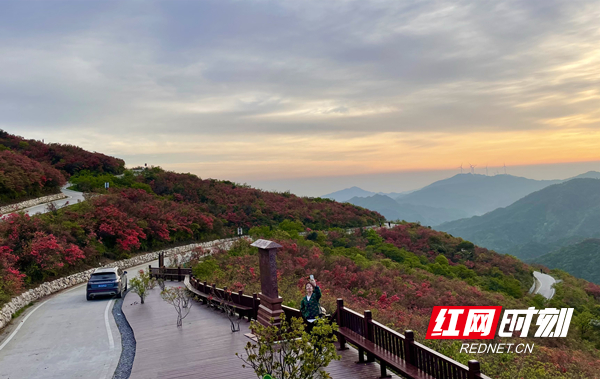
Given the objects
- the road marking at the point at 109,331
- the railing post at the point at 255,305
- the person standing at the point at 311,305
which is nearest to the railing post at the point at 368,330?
the person standing at the point at 311,305

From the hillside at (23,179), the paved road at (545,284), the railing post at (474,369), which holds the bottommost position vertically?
the paved road at (545,284)

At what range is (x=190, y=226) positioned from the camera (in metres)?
34.8

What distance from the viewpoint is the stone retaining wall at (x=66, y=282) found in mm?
14128

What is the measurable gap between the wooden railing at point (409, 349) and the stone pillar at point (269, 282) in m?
1.51

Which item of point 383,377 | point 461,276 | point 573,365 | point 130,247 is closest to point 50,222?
point 130,247

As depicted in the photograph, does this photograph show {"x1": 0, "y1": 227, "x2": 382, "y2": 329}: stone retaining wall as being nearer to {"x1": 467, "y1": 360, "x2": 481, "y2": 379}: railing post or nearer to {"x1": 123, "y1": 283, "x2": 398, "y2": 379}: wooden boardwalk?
{"x1": 123, "y1": 283, "x2": 398, "y2": 379}: wooden boardwalk

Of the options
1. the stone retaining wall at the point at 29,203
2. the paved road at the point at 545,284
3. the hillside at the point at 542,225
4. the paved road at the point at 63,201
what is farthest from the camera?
the hillside at the point at 542,225

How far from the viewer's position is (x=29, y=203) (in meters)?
31.8

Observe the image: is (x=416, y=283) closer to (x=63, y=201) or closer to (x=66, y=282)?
(x=66, y=282)

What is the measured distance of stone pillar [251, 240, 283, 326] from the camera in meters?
9.00

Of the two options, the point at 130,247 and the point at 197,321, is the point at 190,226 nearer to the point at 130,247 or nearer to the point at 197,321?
the point at 130,247

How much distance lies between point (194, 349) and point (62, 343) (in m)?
Result: 4.23

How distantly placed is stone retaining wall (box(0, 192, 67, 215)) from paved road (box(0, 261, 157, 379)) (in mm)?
16919

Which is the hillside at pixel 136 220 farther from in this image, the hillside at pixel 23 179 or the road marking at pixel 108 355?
the road marking at pixel 108 355
